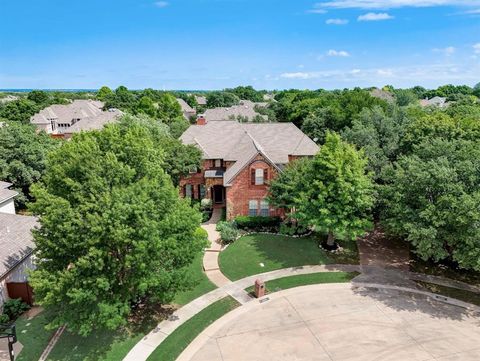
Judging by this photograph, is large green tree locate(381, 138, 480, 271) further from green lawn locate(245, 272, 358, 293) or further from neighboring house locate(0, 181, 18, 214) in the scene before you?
neighboring house locate(0, 181, 18, 214)

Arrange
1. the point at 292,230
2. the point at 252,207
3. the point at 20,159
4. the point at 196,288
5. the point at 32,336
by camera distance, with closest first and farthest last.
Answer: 1. the point at 32,336
2. the point at 196,288
3. the point at 292,230
4. the point at 252,207
5. the point at 20,159

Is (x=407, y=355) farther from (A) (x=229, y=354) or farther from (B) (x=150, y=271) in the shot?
(B) (x=150, y=271)

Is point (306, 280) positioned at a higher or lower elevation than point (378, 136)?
lower

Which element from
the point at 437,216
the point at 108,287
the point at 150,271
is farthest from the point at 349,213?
the point at 108,287

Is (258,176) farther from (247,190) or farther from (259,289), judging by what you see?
(259,289)

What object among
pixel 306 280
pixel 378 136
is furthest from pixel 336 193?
pixel 378 136

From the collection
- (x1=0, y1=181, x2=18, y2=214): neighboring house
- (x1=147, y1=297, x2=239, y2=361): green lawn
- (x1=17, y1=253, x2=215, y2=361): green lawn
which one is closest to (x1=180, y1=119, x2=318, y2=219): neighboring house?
(x1=147, y1=297, x2=239, y2=361): green lawn

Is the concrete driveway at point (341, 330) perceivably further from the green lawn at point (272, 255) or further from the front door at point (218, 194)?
the front door at point (218, 194)

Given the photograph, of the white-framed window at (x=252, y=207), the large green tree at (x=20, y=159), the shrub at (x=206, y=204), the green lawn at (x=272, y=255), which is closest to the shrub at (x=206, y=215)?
the shrub at (x=206, y=204)
